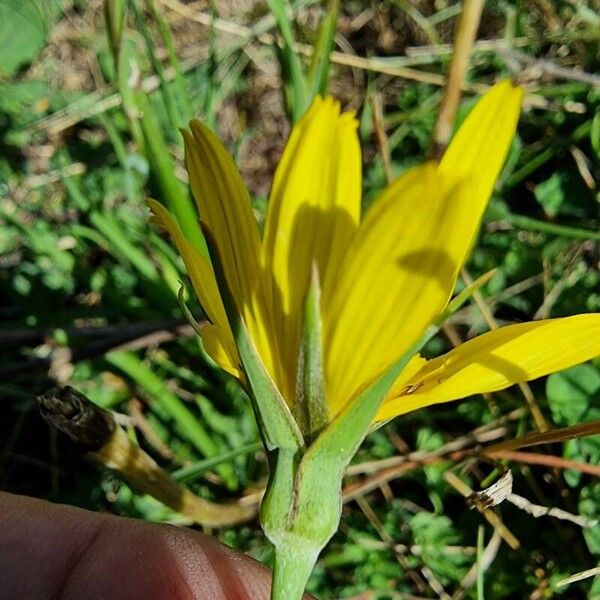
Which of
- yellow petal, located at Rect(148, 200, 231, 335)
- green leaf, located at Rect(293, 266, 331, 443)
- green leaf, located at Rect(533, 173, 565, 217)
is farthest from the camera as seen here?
green leaf, located at Rect(533, 173, 565, 217)

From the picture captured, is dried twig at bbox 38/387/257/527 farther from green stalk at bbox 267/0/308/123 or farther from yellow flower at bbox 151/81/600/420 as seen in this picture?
green stalk at bbox 267/0/308/123

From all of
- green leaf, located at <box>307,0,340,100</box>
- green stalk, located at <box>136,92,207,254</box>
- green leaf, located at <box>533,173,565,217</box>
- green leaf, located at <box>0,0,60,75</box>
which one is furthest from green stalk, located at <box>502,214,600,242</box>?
green leaf, located at <box>0,0,60,75</box>

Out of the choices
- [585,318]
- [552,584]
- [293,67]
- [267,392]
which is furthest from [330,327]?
[552,584]

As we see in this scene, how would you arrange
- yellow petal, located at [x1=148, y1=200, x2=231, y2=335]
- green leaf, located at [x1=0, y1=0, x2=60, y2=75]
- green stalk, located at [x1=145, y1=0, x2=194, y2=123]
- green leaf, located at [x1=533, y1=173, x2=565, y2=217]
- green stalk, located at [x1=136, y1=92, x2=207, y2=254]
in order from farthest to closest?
green leaf, located at [x1=0, y1=0, x2=60, y2=75] < green leaf, located at [x1=533, y1=173, x2=565, y2=217] < green stalk, located at [x1=145, y1=0, x2=194, y2=123] < green stalk, located at [x1=136, y1=92, x2=207, y2=254] < yellow petal, located at [x1=148, y1=200, x2=231, y2=335]

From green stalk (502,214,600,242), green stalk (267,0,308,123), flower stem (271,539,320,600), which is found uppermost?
green stalk (267,0,308,123)

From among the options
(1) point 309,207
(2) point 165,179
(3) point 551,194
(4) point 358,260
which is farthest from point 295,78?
(3) point 551,194

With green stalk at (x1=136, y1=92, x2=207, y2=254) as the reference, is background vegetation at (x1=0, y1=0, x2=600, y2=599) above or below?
below

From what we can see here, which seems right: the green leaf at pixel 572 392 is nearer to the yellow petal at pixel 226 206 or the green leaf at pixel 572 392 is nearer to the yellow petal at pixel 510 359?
the yellow petal at pixel 510 359
